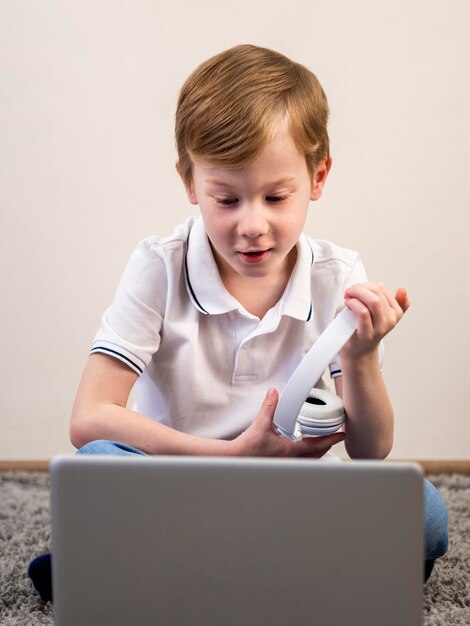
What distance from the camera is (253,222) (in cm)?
97

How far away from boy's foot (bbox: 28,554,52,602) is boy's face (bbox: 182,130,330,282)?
0.47 m

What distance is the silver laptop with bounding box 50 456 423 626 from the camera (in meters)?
0.61

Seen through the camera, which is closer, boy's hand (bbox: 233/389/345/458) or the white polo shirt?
boy's hand (bbox: 233/389/345/458)

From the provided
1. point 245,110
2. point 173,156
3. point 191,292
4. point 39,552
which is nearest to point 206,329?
point 191,292

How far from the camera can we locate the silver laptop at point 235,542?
24.1 inches

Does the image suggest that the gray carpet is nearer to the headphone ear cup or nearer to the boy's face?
the headphone ear cup

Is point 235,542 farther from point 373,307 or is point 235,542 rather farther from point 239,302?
point 239,302

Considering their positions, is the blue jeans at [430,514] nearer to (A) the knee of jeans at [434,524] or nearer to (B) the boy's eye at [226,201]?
(A) the knee of jeans at [434,524]

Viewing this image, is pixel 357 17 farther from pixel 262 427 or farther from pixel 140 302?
pixel 262 427

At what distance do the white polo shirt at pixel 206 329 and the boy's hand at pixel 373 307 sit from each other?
20 cm

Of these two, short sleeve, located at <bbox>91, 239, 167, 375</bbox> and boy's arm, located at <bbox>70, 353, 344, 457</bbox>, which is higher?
short sleeve, located at <bbox>91, 239, 167, 375</bbox>

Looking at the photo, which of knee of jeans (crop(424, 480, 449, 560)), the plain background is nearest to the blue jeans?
knee of jeans (crop(424, 480, 449, 560))

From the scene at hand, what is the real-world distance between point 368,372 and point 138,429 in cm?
29

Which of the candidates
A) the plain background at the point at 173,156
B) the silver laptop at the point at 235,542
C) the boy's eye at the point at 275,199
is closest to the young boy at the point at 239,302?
the boy's eye at the point at 275,199
